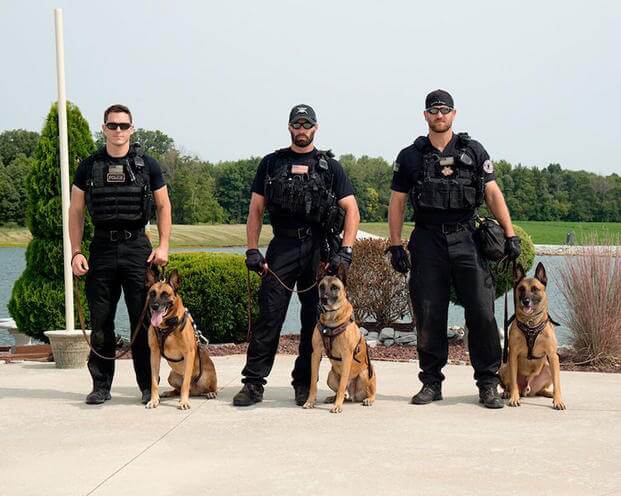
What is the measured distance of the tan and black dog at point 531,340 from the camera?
226 inches

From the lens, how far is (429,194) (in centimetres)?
573

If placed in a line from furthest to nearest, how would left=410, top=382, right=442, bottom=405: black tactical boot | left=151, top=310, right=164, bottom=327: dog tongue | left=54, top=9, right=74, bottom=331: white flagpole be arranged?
1. left=54, top=9, right=74, bottom=331: white flagpole
2. left=410, top=382, right=442, bottom=405: black tactical boot
3. left=151, top=310, right=164, bottom=327: dog tongue

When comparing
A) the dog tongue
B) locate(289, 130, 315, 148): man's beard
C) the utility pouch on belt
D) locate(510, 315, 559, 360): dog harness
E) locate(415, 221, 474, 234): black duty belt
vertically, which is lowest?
locate(510, 315, 559, 360): dog harness

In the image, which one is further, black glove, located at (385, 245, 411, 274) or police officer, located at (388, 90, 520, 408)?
black glove, located at (385, 245, 411, 274)

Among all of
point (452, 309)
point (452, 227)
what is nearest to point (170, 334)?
point (452, 227)

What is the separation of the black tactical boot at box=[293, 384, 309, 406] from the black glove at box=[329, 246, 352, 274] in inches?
38.0

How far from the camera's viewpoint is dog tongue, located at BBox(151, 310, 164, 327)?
564 cm

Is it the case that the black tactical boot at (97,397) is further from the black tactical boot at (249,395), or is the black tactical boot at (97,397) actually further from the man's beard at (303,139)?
the man's beard at (303,139)

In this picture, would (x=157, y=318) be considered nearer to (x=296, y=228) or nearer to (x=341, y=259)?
(x=296, y=228)

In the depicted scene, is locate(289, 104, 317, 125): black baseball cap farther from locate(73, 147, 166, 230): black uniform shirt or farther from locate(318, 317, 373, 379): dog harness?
locate(318, 317, 373, 379): dog harness

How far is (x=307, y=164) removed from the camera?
579 cm

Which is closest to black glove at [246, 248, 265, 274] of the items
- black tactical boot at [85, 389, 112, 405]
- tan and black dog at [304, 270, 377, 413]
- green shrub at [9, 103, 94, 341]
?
tan and black dog at [304, 270, 377, 413]

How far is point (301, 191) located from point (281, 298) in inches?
33.6

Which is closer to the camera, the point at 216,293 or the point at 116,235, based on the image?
the point at 116,235
